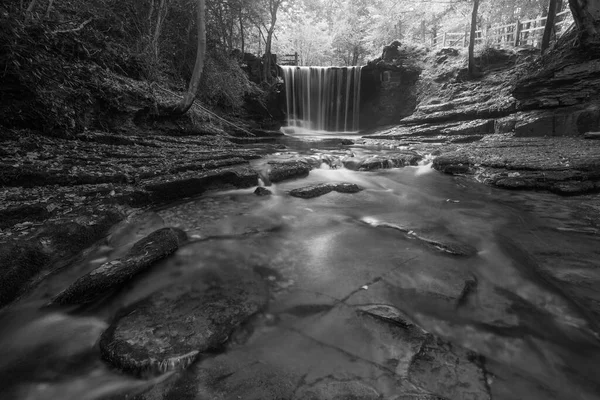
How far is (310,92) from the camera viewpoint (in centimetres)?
2138

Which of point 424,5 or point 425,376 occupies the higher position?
point 424,5

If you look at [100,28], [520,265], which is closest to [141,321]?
[520,265]

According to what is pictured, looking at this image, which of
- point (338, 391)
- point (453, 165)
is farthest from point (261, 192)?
point (453, 165)

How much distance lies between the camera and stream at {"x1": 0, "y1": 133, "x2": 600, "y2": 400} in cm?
170

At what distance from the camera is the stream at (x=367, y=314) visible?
1703 millimetres

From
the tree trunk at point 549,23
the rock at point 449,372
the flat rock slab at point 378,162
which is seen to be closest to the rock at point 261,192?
the flat rock slab at point 378,162

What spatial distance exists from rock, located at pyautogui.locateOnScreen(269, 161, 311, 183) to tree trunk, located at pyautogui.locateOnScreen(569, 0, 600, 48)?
11025mm

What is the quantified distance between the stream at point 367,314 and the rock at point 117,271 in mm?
113

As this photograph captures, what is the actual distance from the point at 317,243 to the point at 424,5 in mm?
20582

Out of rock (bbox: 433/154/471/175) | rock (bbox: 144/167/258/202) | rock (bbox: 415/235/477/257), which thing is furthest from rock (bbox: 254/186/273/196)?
rock (bbox: 433/154/471/175)

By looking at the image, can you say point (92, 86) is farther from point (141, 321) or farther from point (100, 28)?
point (141, 321)

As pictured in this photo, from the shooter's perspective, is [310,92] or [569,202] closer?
[569,202]

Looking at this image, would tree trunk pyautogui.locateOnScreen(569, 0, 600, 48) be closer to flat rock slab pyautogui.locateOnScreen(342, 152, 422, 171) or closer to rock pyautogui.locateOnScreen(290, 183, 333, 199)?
flat rock slab pyautogui.locateOnScreen(342, 152, 422, 171)

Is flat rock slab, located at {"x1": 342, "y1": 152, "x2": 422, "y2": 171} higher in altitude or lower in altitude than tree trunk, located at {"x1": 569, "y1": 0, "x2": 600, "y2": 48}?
lower
